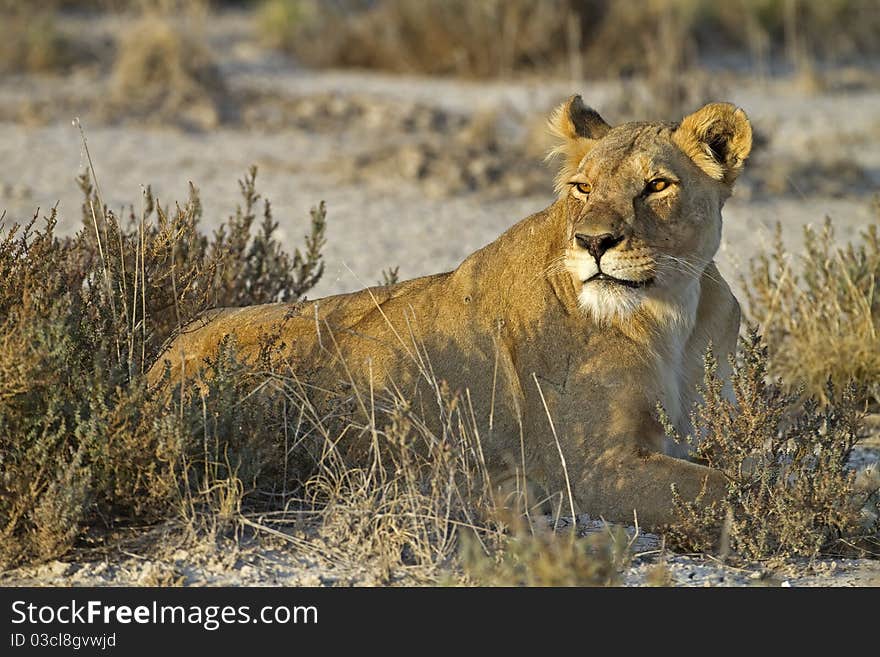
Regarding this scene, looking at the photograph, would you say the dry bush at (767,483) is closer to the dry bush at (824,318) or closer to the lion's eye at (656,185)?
the lion's eye at (656,185)

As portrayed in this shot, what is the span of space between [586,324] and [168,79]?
9249 millimetres

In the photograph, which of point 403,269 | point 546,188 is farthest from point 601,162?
point 546,188

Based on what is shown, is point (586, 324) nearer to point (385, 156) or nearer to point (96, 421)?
point (96, 421)

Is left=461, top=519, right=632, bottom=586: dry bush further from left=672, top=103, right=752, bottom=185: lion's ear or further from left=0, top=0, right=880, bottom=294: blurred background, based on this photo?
left=0, top=0, right=880, bottom=294: blurred background

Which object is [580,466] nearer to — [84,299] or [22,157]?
[84,299]

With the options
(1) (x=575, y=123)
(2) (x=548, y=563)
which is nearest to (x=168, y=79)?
(1) (x=575, y=123)

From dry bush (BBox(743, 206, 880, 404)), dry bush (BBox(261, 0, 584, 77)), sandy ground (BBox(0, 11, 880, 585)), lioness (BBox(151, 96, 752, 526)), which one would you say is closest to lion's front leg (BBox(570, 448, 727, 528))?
lioness (BBox(151, 96, 752, 526))

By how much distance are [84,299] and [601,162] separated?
192cm

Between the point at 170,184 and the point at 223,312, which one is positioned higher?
the point at 170,184

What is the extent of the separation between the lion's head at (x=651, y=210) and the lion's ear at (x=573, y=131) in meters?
0.14

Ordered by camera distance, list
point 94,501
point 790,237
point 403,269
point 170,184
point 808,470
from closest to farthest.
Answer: point 94,501
point 808,470
point 403,269
point 790,237
point 170,184

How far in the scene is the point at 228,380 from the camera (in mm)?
4395

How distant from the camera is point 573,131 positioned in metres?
5.06

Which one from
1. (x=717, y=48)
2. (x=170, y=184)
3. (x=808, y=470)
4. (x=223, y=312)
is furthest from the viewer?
(x=717, y=48)
